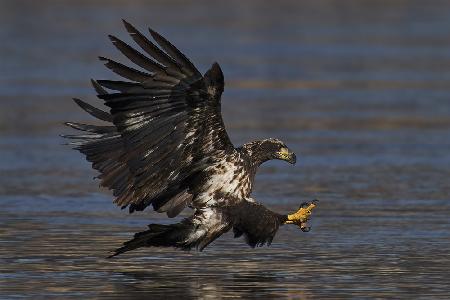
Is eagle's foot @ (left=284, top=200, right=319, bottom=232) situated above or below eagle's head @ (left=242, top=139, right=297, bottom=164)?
below

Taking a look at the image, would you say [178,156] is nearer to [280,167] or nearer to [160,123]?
[160,123]

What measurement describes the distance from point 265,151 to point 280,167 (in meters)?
5.12

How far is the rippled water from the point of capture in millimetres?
10125

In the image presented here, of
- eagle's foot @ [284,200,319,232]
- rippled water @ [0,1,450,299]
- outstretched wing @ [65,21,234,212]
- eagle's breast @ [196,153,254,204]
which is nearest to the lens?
outstretched wing @ [65,21,234,212]

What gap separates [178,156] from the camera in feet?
33.8

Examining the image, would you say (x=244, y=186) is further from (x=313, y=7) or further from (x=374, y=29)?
(x=313, y=7)

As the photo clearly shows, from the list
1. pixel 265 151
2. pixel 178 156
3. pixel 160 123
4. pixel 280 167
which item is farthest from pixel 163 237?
pixel 280 167

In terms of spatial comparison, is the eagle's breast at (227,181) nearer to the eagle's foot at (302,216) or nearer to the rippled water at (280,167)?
the eagle's foot at (302,216)

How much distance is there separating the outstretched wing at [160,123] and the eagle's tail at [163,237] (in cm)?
33

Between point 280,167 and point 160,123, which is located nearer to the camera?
point 160,123

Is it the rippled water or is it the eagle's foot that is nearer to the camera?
the rippled water

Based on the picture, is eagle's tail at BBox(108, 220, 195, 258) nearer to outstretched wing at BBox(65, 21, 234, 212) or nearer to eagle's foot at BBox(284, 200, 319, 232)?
outstretched wing at BBox(65, 21, 234, 212)

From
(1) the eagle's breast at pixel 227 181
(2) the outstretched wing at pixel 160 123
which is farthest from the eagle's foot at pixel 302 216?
(2) the outstretched wing at pixel 160 123

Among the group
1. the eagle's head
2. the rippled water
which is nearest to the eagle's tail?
the rippled water
